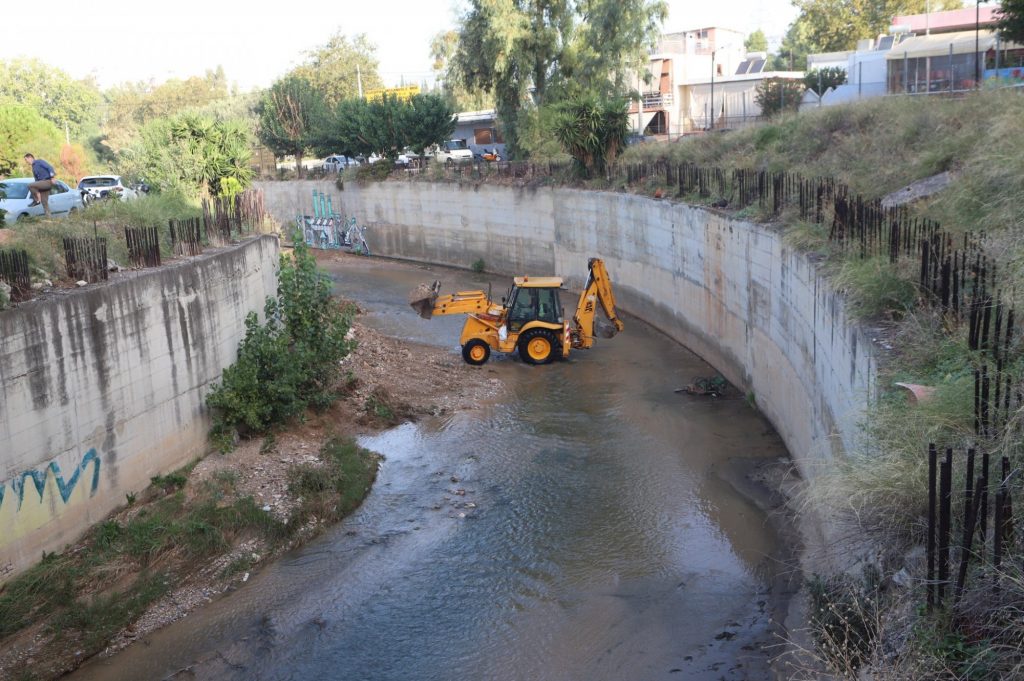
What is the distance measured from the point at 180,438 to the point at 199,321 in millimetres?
1943

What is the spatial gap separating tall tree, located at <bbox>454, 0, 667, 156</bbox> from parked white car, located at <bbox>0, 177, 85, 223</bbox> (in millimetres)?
18918

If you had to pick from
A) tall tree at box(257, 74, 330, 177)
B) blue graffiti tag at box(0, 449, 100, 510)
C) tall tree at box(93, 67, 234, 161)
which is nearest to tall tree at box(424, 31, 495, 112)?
tall tree at box(257, 74, 330, 177)

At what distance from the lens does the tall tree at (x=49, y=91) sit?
257 feet

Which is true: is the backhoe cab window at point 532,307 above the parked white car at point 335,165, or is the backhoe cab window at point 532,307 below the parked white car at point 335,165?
below

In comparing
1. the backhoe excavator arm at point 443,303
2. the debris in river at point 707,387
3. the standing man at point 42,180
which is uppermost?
the standing man at point 42,180

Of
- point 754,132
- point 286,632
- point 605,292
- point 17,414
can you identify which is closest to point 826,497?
point 286,632

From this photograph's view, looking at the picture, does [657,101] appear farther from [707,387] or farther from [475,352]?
[707,387]

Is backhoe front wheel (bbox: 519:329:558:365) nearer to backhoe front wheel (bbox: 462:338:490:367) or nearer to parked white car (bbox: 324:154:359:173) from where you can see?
backhoe front wheel (bbox: 462:338:490:367)

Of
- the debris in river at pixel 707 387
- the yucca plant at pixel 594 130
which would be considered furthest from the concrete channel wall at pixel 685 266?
the yucca plant at pixel 594 130

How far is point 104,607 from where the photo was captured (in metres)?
10.7

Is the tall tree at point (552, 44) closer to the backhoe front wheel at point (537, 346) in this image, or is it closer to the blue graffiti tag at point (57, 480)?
the backhoe front wheel at point (537, 346)

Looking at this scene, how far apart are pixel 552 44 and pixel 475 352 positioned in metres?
20.3

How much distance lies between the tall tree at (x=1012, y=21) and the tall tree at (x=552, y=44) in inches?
541

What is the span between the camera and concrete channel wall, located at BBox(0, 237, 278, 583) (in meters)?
10.8
